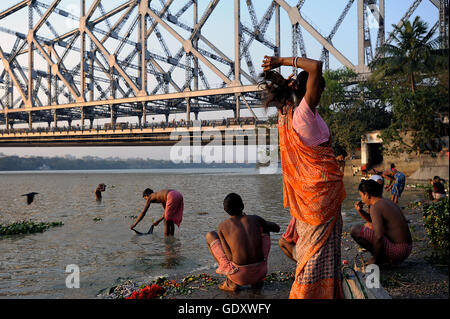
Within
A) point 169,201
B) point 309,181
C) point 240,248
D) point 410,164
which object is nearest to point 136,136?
point 410,164

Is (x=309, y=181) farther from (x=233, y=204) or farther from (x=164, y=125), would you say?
(x=164, y=125)

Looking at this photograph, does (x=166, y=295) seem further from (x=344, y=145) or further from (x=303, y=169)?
Answer: (x=344, y=145)

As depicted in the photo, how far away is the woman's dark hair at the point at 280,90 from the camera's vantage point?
2441 millimetres

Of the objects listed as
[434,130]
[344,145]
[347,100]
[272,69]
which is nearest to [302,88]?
[272,69]

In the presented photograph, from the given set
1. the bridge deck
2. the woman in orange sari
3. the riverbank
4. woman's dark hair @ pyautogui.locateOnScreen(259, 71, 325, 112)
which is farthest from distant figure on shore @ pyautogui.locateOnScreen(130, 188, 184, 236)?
the bridge deck

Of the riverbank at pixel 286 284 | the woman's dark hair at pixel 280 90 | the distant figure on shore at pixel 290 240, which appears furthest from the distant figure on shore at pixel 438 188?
the distant figure on shore at pixel 290 240

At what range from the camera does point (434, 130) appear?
168cm

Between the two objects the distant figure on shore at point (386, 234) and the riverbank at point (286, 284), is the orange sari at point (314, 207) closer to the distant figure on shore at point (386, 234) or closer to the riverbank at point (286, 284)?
the riverbank at point (286, 284)

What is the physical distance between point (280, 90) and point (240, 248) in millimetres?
1745

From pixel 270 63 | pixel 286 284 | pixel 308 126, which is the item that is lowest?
pixel 286 284

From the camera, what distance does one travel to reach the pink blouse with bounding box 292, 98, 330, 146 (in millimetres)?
2311

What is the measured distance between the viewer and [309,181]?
245 centimetres

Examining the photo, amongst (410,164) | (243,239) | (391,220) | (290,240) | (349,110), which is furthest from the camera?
(349,110)
